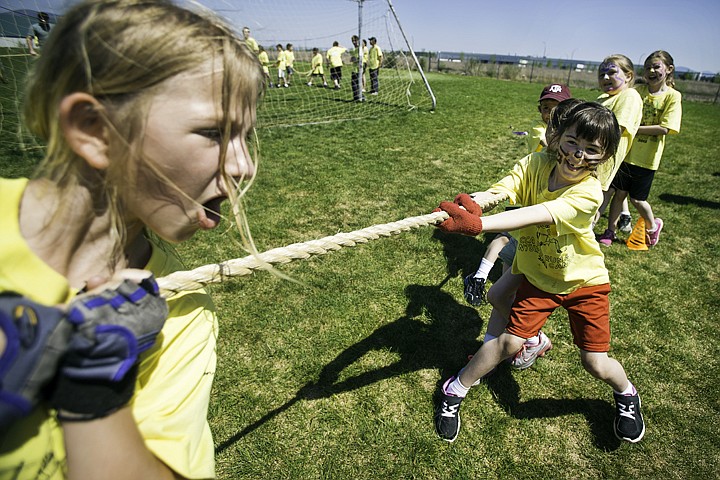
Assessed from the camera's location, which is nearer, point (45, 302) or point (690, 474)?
point (45, 302)

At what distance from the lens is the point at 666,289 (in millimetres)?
4215

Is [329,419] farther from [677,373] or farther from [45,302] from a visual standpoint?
[677,373]

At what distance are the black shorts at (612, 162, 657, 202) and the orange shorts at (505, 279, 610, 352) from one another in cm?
309

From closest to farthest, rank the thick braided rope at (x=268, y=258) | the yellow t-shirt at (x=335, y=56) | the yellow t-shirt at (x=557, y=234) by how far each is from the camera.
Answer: the thick braided rope at (x=268, y=258), the yellow t-shirt at (x=557, y=234), the yellow t-shirt at (x=335, y=56)

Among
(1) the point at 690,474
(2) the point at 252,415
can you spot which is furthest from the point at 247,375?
(1) the point at 690,474

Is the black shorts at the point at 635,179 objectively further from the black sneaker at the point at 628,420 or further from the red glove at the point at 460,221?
the red glove at the point at 460,221

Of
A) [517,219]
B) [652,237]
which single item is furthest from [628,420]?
[652,237]

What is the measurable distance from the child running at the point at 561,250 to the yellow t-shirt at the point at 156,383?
48.6 inches

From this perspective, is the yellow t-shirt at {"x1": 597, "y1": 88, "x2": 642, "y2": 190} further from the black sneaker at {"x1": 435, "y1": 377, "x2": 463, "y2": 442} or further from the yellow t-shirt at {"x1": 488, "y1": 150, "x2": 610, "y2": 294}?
the black sneaker at {"x1": 435, "y1": 377, "x2": 463, "y2": 442}

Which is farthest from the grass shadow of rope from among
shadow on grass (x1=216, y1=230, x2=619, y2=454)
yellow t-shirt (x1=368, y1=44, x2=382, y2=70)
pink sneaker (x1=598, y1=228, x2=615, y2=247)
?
yellow t-shirt (x1=368, y1=44, x2=382, y2=70)

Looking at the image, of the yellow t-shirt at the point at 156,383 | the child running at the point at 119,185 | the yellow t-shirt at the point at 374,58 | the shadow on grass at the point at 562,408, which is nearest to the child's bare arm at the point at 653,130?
the shadow on grass at the point at 562,408

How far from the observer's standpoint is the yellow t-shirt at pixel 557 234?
2.17 metres

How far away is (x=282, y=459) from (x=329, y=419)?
38cm

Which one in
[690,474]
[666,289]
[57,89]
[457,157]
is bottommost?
[690,474]
